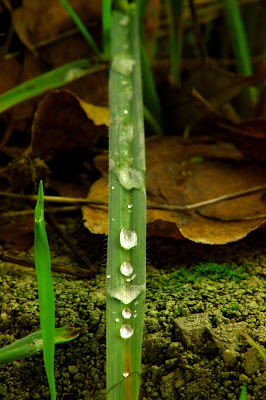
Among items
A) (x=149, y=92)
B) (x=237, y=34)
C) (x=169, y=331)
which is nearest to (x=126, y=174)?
(x=169, y=331)

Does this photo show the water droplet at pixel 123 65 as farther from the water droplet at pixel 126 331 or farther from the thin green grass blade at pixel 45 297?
the water droplet at pixel 126 331

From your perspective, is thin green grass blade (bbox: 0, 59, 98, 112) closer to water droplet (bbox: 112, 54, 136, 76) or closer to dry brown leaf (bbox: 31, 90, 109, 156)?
dry brown leaf (bbox: 31, 90, 109, 156)

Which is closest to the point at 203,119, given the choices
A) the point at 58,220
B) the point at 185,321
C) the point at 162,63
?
the point at 162,63

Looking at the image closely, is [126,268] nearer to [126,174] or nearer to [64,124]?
[126,174]

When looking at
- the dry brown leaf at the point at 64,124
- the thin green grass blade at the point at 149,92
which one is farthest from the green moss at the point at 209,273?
the thin green grass blade at the point at 149,92

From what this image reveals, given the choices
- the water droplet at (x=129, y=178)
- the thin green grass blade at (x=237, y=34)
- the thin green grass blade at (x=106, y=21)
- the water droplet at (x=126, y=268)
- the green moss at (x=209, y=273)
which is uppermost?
the thin green grass blade at (x=237, y=34)

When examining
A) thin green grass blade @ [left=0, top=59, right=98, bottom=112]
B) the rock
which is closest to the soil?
the rock
